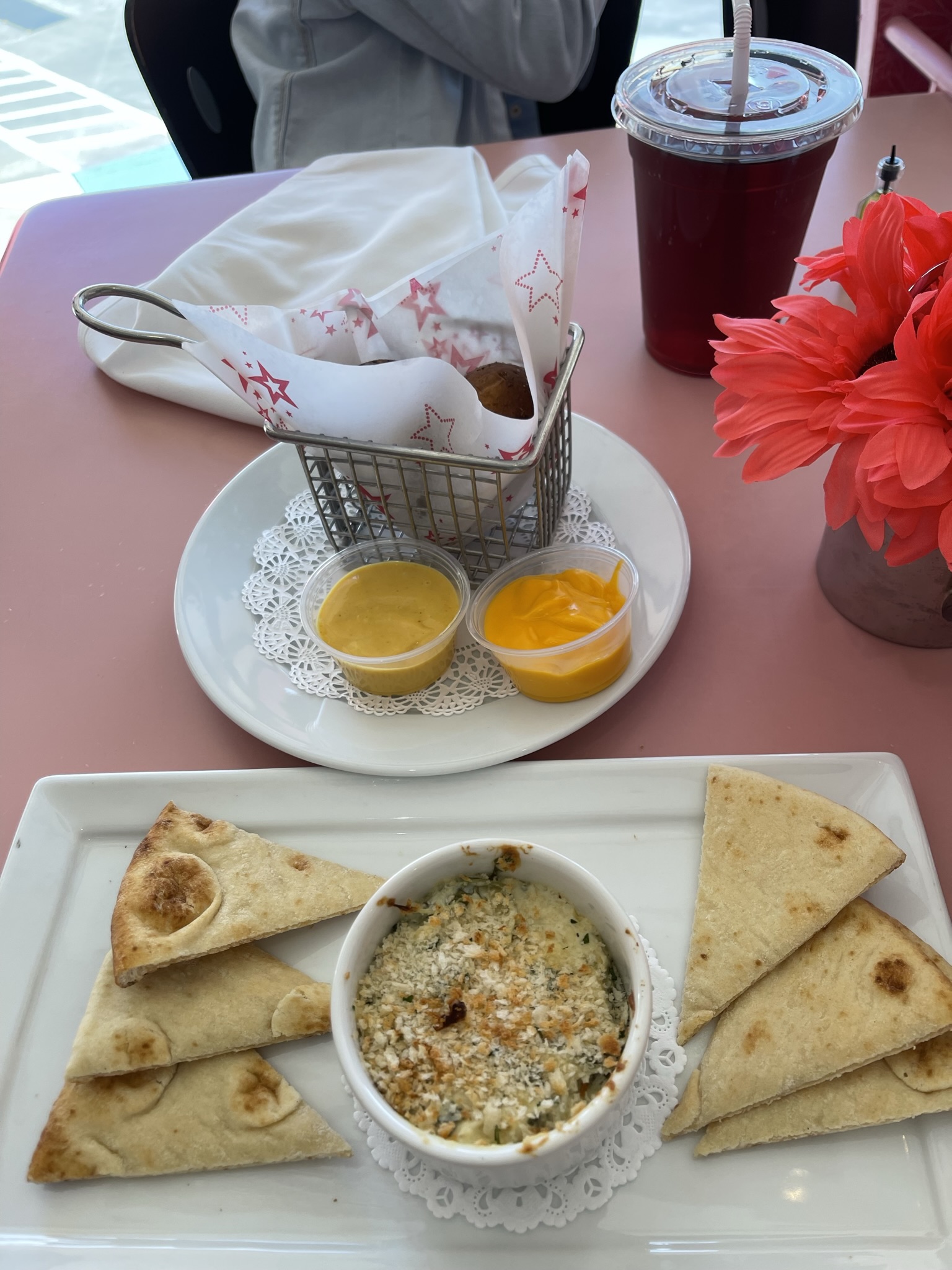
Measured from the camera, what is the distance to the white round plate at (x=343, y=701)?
1.04 m

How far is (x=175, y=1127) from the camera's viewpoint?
32.0 inches

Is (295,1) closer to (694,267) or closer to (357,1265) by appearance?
(694,267)

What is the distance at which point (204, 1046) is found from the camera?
0.84 meters

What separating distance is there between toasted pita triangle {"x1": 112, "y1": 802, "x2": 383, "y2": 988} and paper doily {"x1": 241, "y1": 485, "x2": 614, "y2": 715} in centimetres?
21

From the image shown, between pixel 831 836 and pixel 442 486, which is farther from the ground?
pixel 442 486

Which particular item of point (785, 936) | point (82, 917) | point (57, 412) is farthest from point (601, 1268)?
point (57, 412)

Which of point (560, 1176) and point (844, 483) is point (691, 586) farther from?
point (560, 1176)

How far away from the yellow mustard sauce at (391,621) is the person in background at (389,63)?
1503 mm

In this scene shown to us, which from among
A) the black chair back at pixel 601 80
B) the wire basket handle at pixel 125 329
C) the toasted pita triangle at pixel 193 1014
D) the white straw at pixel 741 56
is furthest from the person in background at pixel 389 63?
the toasted pita triangle at pixel 193 1014

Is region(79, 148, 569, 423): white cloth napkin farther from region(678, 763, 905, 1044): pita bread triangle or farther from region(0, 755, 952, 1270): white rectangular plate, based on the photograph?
region(678, 763, 905, 1044): pita bread triangle

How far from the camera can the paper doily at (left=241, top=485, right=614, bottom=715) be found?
43.3 inches

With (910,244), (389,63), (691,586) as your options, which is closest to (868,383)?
(910,244)

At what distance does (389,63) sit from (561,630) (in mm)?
1815

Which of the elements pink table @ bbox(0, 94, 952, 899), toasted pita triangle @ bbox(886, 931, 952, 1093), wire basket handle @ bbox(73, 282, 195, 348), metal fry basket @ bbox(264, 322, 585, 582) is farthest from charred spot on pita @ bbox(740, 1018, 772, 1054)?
wire basket handle @ bbox(73, 282, 195, 348)
